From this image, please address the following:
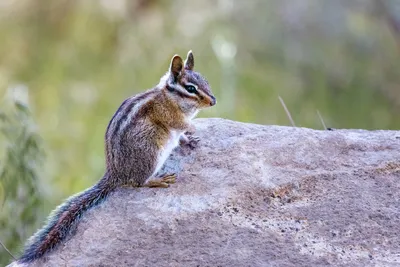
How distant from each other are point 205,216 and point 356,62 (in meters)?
4.63

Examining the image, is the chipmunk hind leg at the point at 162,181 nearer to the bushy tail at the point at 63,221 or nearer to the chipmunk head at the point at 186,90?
the bushy tail at the point at 63,221

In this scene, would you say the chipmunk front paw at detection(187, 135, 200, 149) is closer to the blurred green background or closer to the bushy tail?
the bushy tail

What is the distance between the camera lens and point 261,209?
3031 millimetres

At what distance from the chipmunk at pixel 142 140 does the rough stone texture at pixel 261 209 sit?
54 millimetres

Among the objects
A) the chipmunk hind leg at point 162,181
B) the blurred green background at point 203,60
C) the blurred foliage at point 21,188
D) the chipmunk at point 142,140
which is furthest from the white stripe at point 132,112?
the blurred green background at point 203,60

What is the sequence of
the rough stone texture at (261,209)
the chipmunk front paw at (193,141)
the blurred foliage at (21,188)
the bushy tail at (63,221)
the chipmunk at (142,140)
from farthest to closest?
the blurred foliage at (21,188)
the chipmunk front paw at (193,141)
the chipmunk at (142,140)
the bushy tail at (63,221)
the rough stone texture at (261,209)

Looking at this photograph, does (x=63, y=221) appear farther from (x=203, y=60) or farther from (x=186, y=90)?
(x=203, y=60)

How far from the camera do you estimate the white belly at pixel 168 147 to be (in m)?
3.37

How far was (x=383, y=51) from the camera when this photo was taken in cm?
746

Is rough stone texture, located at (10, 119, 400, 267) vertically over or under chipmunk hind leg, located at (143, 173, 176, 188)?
under

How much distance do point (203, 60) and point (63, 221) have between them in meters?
4.03

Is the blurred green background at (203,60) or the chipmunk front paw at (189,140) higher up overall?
the chipmunk front paw at (189,140)

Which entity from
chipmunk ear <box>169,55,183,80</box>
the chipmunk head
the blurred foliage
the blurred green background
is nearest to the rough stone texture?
the chipmunk head

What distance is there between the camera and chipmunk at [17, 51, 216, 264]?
3.05 m
